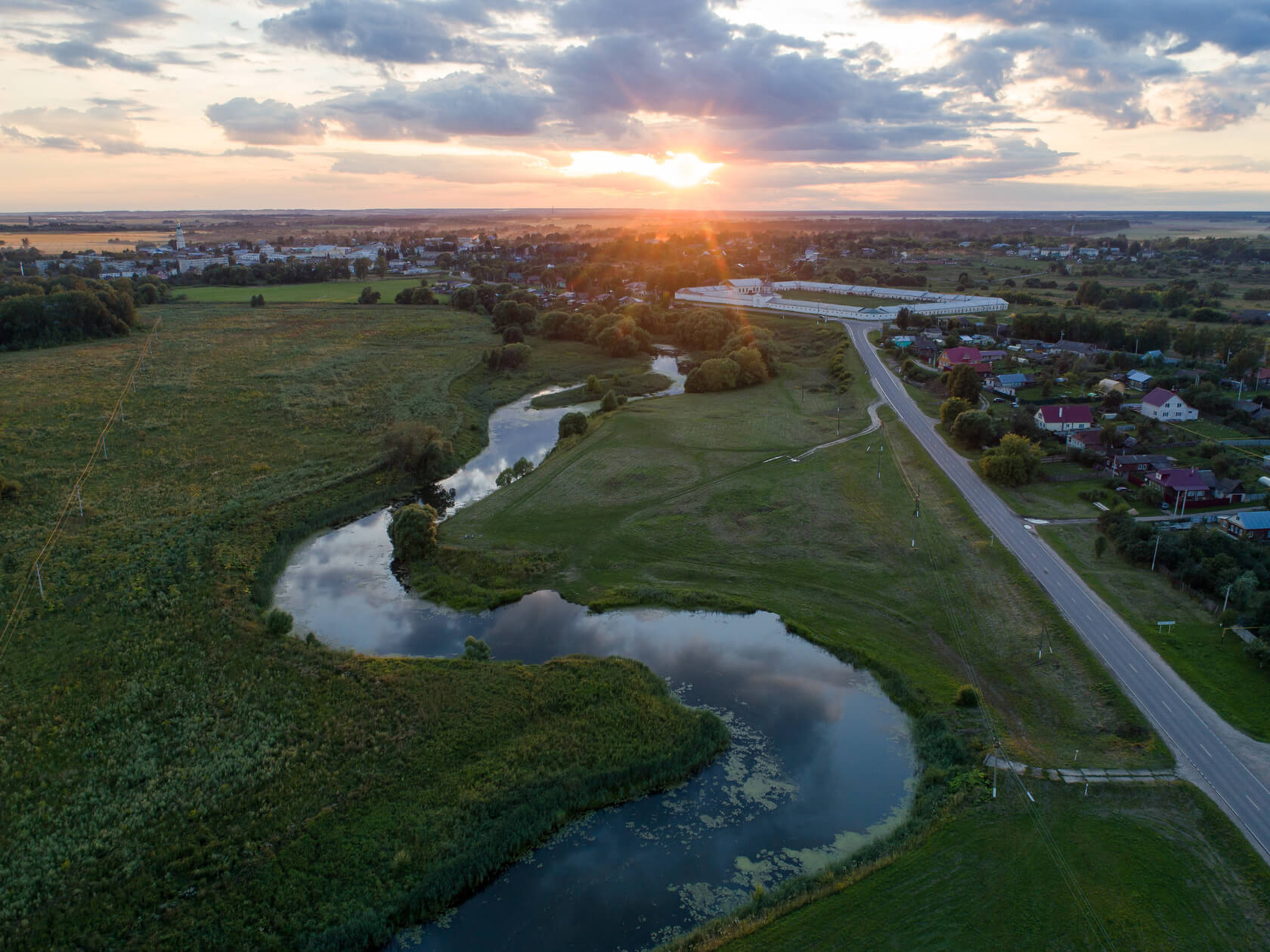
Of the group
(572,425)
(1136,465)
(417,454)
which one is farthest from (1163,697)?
(572,425)

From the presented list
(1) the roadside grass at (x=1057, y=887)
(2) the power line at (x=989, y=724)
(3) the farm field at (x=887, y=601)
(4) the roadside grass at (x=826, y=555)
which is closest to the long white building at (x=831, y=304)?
(3) the farm field at (x=887, y=601)

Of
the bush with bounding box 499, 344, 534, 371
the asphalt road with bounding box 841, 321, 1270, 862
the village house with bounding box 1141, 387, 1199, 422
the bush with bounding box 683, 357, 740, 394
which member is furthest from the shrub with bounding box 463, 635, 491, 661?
the bush with bounding box 499, 344, 534, 371

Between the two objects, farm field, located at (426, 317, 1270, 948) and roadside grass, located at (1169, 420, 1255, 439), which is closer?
farm field, located at (426, 317, 1270, 948)

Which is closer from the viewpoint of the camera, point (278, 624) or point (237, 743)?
point (237, 743)

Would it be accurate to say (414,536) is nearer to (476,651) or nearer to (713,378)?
(476,651)

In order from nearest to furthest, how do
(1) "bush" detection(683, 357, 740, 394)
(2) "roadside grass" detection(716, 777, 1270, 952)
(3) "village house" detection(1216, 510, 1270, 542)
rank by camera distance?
(2) "roadside grass" detection(716, 777, 1270, 952) → (3) "village house" detection(1216, 510, 1270, 542) → (1) "bush" detection(683, 357, 740, 394)

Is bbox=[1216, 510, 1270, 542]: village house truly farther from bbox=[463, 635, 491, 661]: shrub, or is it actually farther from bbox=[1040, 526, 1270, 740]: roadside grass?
bbox=[463, 635, 491, 661]: shrub

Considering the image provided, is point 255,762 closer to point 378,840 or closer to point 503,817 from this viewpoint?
point 378,840
